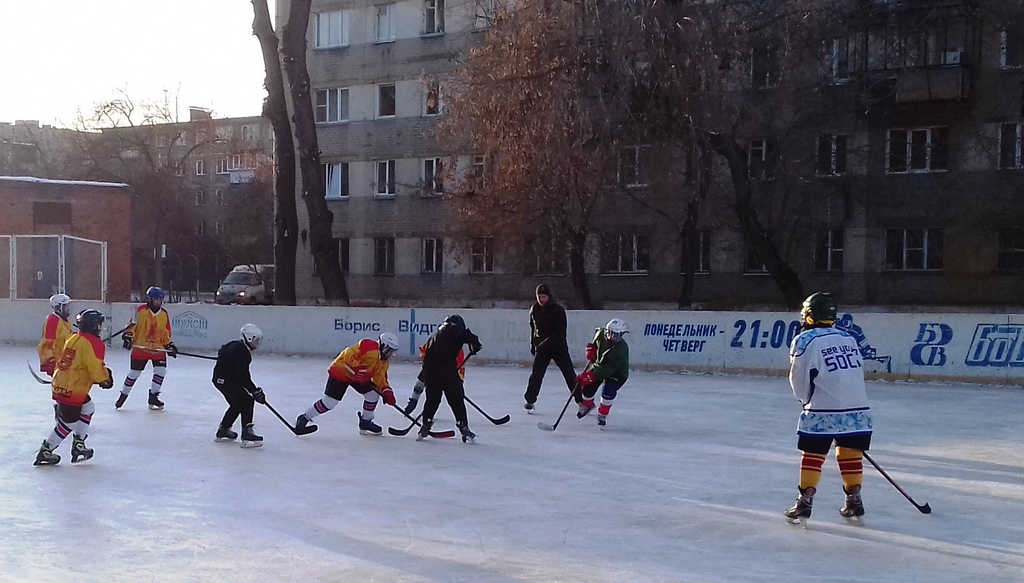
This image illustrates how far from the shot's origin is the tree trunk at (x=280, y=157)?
27469mm

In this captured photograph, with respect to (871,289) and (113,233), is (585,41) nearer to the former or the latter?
(871,289)

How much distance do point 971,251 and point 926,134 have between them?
3.59 meters

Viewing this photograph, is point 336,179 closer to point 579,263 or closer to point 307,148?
point 307,148

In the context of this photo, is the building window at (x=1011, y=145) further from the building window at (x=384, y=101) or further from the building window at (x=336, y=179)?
the building window at (x=336, y=179)

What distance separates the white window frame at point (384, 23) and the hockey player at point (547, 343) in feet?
87.5

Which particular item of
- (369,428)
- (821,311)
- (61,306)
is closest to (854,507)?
(821,311)

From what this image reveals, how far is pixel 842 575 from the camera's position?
5.80 m

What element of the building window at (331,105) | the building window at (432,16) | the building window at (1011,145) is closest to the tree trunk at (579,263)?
the building window at (432,16)

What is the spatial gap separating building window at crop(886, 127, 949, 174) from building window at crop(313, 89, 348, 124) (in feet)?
65.4

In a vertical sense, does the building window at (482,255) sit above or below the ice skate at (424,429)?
above

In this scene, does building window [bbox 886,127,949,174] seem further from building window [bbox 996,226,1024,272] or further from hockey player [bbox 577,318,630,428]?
hockey player [bbox 577,318,630,428]

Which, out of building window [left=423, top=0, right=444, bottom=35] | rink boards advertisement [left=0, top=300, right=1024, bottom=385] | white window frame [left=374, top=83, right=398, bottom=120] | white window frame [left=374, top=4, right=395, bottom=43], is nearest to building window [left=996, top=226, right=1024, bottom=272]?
rink boards advertisement [left=0, top=300, right=1024, bottom=385]

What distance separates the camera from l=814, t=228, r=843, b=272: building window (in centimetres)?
3080

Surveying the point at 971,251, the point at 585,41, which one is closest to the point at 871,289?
the point at 971,251
